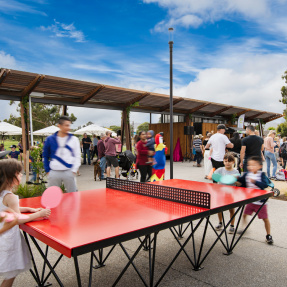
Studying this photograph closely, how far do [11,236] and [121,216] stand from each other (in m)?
0.92

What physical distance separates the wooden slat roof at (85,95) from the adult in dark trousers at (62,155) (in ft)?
25.2

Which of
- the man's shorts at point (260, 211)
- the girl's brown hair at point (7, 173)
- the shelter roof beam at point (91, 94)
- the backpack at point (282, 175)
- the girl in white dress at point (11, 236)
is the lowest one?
the backpack at point (282, 175)

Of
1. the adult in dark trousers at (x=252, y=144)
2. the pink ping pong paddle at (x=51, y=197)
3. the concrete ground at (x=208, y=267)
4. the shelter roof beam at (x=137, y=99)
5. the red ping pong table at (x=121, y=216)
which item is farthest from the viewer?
the shelter roof beam at (x=137, y=99)

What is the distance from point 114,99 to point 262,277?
14.3 metres

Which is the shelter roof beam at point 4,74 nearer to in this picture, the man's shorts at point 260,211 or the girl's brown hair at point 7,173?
the girl's brown hair at point 7,173

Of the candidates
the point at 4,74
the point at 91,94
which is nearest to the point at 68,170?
the point at 4,74

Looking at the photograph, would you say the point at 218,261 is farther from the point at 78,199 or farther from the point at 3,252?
the point at 3,252

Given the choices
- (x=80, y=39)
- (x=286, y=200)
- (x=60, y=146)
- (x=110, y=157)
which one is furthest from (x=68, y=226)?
(x=80, y=39)

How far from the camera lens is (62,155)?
15.3 feet

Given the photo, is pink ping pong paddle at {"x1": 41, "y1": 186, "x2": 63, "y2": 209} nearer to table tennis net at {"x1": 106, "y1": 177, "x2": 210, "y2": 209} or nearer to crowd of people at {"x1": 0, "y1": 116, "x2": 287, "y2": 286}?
crowd of people at {"x1": 0, "y1": 116, "x2": 287, "y2": 286}

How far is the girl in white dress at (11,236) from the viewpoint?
2.30 m

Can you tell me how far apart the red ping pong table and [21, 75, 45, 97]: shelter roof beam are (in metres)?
9.35

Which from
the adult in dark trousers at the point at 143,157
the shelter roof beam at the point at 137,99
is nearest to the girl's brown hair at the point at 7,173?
the adult in dark trousers at the point at 143,157

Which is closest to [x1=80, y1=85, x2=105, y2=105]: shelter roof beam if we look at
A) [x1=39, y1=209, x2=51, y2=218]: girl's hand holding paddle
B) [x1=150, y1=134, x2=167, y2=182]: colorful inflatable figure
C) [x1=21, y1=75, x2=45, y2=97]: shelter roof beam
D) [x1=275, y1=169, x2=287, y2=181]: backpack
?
[x1=21, y1=75, x2=45, y2=97]: shelter roof beam
